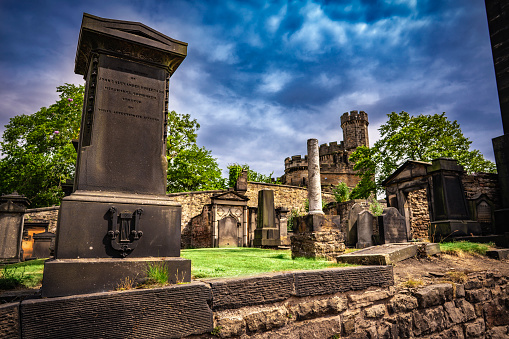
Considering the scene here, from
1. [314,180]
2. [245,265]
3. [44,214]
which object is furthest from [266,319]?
[44,214]

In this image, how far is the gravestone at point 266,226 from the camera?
14533 mm

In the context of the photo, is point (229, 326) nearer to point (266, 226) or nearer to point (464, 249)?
point (464, 249)

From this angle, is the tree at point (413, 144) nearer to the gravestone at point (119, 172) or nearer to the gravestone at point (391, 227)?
the gravestone at point (391, 227)

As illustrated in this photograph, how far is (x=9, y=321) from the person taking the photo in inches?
80.4

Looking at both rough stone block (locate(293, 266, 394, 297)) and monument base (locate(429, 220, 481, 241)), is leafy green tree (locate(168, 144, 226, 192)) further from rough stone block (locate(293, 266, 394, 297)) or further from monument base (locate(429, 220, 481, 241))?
rough stone block (locate(293, 266, 394, 297))

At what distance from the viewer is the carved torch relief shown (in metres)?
2.97

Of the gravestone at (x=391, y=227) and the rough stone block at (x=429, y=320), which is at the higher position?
the gravestone at (x=391, y=227)

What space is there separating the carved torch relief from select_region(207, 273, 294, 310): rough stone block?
0.87 metres

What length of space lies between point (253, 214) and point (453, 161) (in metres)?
11.6

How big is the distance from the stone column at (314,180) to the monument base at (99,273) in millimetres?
7728

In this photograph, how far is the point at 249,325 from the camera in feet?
9.58

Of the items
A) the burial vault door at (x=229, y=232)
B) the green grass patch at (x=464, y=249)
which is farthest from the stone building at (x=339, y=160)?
the green grass patch at (x=464, y=249)

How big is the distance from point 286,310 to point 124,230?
1.84 meters

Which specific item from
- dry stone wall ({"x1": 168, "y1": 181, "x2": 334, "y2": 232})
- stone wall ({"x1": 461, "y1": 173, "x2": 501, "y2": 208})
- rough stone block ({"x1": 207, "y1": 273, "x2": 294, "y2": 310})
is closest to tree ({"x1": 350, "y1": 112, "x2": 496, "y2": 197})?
dry stone wall ({"x1": 168, "y1": 181, "x2": 334, "y2": 232})
